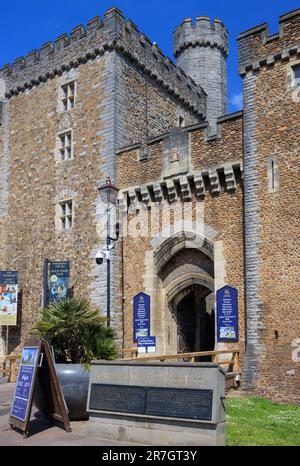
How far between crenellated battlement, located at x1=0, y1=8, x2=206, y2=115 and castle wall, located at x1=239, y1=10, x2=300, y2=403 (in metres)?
6.32

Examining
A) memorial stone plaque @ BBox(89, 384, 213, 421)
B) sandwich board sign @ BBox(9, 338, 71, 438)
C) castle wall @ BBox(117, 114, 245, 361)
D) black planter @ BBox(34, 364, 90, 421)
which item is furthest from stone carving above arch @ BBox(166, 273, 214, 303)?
memorial stone plaque @ BBox(89, 384, 213, 421)

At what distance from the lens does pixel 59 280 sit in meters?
20.8

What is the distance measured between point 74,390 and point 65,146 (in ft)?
44.2

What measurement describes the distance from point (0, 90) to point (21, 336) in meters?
11.5

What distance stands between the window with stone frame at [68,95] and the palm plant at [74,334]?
12589 millimetres

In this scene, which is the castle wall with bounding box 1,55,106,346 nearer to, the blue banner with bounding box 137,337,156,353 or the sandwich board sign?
the blue banner with bounding box 137,337,156,353

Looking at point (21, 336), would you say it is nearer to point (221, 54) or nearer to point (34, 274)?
point (34, 274)

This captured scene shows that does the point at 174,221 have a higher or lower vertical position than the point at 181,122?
lower

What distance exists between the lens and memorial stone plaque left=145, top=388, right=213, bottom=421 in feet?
26.0

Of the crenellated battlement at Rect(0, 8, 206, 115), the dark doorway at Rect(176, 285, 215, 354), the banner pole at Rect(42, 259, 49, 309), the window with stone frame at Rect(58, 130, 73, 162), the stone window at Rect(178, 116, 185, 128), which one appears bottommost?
the dark doorway at Rect(176, 285, 215, 354)

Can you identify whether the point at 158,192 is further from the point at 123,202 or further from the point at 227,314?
the point at 227,314

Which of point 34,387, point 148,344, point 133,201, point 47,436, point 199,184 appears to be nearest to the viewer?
point 47,436

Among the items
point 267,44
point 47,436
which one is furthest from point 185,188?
point 47,436
